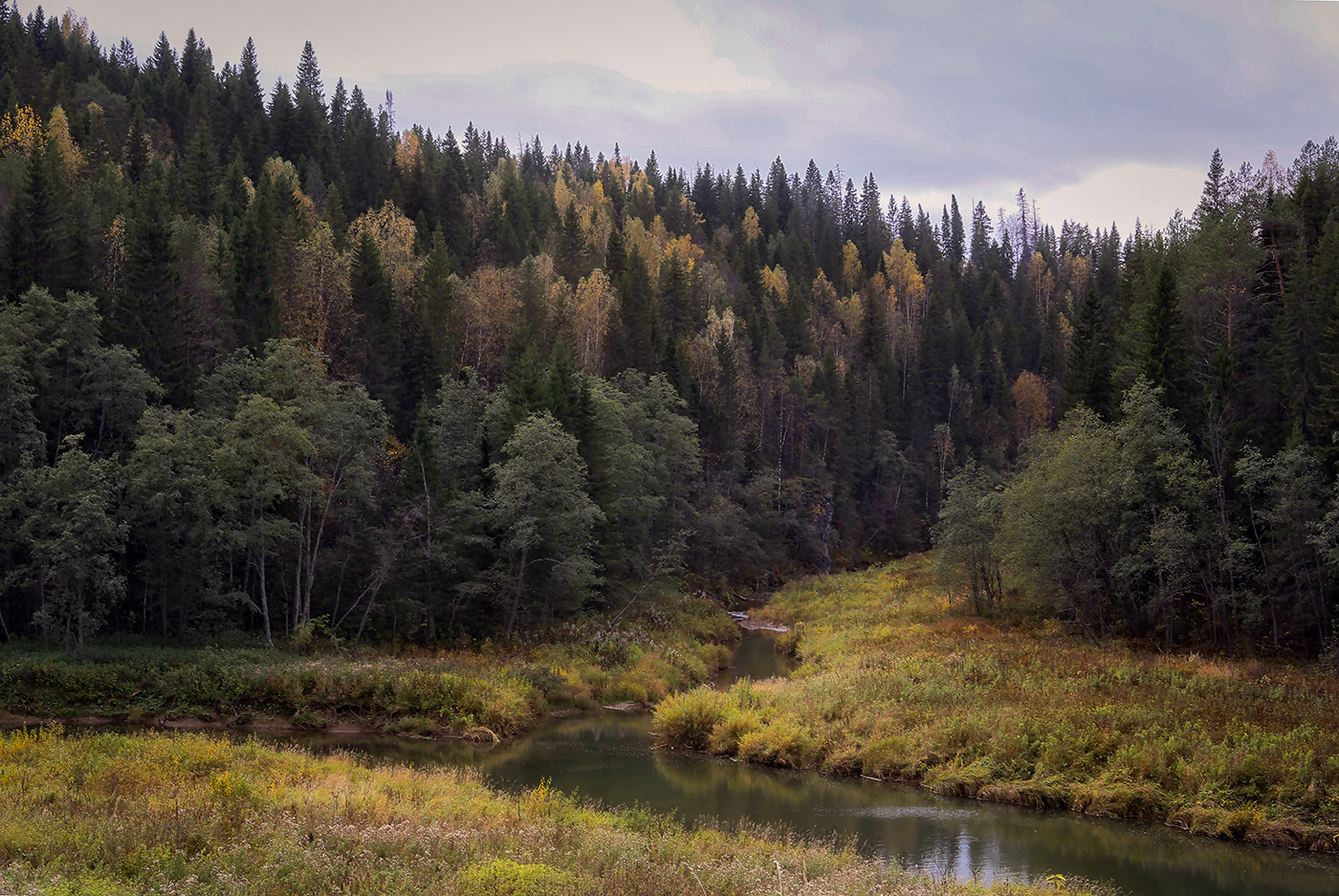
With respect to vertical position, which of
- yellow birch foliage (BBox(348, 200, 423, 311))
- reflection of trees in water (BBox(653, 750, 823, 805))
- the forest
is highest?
yellow birch foliage (BBox(348, 200, 423, 311))

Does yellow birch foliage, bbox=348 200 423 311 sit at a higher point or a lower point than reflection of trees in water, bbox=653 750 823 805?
higher

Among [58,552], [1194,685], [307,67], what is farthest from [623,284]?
[307,67]

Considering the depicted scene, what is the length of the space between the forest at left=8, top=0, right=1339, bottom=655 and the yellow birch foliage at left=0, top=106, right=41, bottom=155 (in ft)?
1.49

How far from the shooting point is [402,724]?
1233 inches

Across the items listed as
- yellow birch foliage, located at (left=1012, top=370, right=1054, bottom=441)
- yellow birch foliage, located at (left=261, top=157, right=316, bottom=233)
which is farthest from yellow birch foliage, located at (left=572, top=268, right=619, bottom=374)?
yellow birch foliage, located at (left=1012, top=370, right=1054, bottom=441)

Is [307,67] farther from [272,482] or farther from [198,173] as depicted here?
[272,482]

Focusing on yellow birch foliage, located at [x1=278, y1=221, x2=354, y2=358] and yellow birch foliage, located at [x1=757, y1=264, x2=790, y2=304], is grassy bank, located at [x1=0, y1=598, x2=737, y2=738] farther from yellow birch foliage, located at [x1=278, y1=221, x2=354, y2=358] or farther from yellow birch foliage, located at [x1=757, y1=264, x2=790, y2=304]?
yellow birch foliage, located at [x1=757, y1=264, x2=790, y2=304]

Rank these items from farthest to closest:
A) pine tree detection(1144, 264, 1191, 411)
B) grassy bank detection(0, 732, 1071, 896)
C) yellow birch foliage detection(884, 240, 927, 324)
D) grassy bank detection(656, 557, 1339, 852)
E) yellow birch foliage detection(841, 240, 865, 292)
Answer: yellow birch foliage detection(841, 240, 865, 292) → yellow birch foliage detection(884, 240, 927, 324) → pine tree detection(1144, 264, 1191, 411) → grassy bank detection(656, 557, 1339, 852) → grassy bank detection(0, 732, 1071, 896)

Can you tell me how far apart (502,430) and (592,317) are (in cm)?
2977

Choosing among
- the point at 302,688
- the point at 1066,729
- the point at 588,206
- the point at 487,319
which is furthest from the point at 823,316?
the point at 1066,729

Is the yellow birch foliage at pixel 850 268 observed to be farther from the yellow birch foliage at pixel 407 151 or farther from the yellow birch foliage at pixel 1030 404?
the yellow birch foliage at pixel 407 151

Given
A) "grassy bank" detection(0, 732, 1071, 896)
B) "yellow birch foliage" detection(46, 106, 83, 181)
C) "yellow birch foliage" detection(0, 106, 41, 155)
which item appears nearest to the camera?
"grassy bank" detection(0, 732, 1071, 896)

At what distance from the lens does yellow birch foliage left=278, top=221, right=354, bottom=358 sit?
60.8 metres

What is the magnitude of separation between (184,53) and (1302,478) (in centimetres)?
15199
